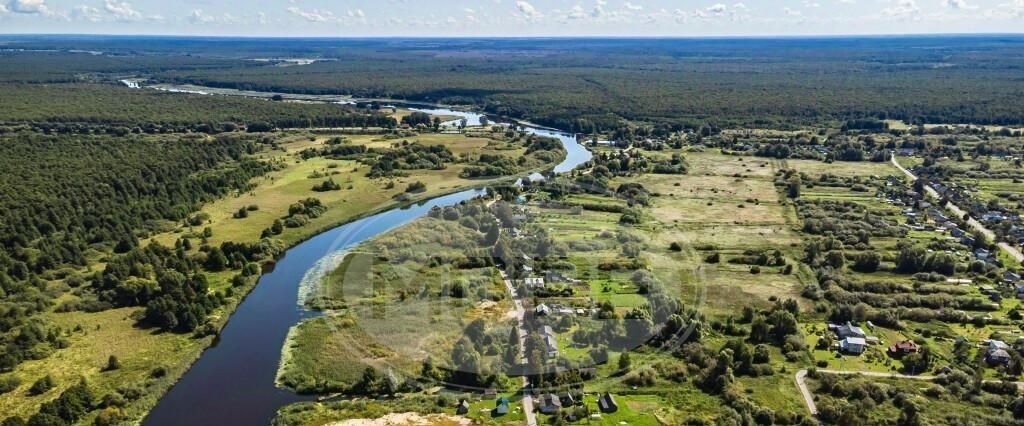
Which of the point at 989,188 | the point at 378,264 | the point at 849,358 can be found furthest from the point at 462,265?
the point at 989,188

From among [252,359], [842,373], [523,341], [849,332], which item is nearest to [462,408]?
[523,341]

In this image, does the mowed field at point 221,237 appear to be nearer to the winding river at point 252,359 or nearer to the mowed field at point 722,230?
the winding river at point 252,359

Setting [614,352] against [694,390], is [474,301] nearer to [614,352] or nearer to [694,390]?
[614,352]

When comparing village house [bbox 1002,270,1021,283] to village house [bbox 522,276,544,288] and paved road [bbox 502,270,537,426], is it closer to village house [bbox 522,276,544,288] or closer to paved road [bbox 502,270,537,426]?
village house [bbox 522,276,544,288]

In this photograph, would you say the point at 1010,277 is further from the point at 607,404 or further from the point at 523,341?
the point at 523,341

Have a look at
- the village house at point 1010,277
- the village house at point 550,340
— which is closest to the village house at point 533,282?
the village house at point 550,340

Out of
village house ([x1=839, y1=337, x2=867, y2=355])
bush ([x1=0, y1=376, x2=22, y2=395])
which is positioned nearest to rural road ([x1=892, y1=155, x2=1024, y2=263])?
village house ([x1=839, y1=337, x2=867, y2=355])

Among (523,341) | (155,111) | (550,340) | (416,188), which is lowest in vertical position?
(523,341)
